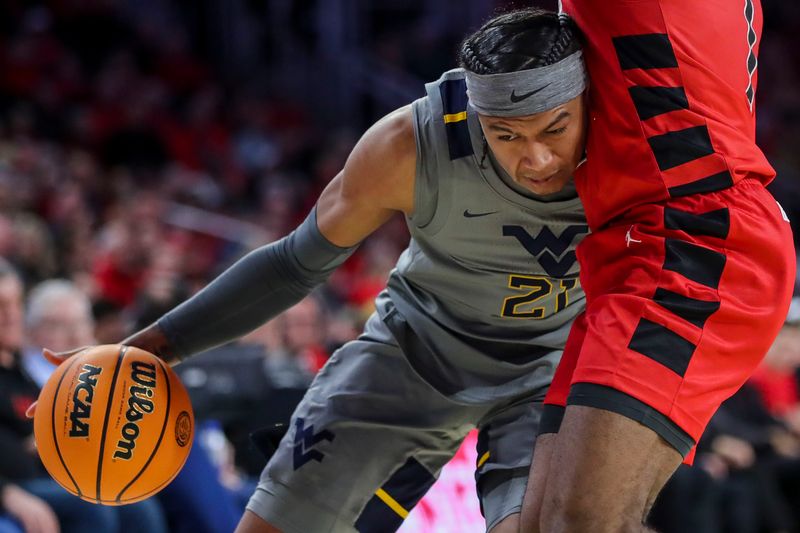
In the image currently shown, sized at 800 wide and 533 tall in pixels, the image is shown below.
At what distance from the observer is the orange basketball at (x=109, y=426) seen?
314cm

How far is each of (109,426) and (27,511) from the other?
1.47 meters

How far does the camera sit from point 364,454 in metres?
3.33

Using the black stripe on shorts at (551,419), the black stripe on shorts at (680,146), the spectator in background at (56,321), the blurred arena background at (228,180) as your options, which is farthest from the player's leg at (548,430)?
the spectator in background at (56,321)

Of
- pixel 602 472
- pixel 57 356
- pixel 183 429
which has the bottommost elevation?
pixel 183 429

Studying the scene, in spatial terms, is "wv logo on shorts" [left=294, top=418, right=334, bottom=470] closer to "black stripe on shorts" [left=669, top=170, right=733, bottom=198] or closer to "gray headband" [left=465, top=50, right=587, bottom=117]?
"gray headband" [left=465, top=50, right=587, bottom=117]

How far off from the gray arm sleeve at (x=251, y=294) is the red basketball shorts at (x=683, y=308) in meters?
0.99

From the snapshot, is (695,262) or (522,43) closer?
(695,262)

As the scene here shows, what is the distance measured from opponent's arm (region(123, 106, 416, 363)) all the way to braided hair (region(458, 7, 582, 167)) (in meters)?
0.35

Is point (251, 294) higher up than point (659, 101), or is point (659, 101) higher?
point (659, 101)

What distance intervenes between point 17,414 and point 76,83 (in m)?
6.58

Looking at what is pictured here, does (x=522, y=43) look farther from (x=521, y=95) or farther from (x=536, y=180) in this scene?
(x=536, y=180)

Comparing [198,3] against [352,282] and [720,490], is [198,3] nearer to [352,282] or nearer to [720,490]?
[352,282]

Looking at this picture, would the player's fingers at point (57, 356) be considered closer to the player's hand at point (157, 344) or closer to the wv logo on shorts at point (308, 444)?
the player's hand at point (157, 344)

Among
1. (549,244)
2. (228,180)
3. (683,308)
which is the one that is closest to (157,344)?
(549,244)
